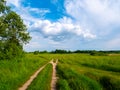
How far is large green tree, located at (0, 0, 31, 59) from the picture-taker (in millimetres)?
40181

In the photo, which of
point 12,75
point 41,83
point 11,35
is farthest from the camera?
point 11,35

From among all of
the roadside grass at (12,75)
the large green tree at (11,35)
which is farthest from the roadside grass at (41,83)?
the large green tree at (11,35)

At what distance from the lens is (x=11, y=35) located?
44.3 meters

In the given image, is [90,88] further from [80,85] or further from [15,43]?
[15,43]

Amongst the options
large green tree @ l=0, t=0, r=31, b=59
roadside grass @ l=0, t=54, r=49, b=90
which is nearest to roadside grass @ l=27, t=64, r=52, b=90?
roadside grass @ l=0, t=54, r=49, b=90

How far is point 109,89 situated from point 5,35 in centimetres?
2727

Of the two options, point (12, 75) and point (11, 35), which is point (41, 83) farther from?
point (11, 35)

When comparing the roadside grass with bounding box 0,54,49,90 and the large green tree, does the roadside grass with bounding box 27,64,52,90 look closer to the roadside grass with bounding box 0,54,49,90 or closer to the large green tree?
the roadside grass with bounding box 0,54,49,90

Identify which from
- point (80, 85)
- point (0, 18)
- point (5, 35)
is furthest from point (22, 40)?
point (80, 85)

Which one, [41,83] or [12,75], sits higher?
[12,75]

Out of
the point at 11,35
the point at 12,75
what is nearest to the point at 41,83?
the point at 12,75

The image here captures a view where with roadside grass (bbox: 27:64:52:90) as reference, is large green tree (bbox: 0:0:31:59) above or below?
above

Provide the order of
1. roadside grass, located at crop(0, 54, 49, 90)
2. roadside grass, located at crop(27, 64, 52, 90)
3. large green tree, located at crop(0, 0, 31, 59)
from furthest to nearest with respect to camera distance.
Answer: large green tree, located at crop(0, 0, 31, 59), roadside grass, located at crop(0, 54, 49, 90), roadside grass, located at crop(27, 64, 52, 90)

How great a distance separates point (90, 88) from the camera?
18016 mm
